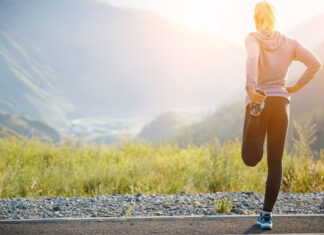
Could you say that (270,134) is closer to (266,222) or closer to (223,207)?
(266,222)

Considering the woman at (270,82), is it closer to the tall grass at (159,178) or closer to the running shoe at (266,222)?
the running shoe at (266,222)

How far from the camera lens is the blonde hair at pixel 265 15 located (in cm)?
402

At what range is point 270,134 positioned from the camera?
13.4ft

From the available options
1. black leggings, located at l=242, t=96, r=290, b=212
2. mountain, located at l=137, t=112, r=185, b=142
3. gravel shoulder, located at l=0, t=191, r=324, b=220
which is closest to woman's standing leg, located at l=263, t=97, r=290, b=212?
black leggings, located at l=242, t=96, r=290, b=212

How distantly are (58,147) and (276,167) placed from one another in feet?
28.7

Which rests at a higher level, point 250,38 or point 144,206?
point 250,38

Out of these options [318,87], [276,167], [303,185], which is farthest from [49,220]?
[318,87]

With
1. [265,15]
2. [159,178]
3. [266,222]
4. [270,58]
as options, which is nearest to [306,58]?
[270,58]

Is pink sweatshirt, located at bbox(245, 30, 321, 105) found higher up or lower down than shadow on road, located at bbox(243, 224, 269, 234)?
higher up

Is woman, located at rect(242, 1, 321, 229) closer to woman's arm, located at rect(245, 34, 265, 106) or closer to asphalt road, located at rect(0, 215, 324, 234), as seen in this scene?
woman's arm, located at rect(245, 34, 265, 106)

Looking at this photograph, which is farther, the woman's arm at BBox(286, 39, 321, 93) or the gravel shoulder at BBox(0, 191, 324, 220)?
the gravel shoulder at BBox(0, 191, 324, 220)

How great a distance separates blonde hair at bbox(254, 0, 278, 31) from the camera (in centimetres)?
402

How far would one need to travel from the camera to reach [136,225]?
4.35 meters

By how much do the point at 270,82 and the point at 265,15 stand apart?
0.79 metres
